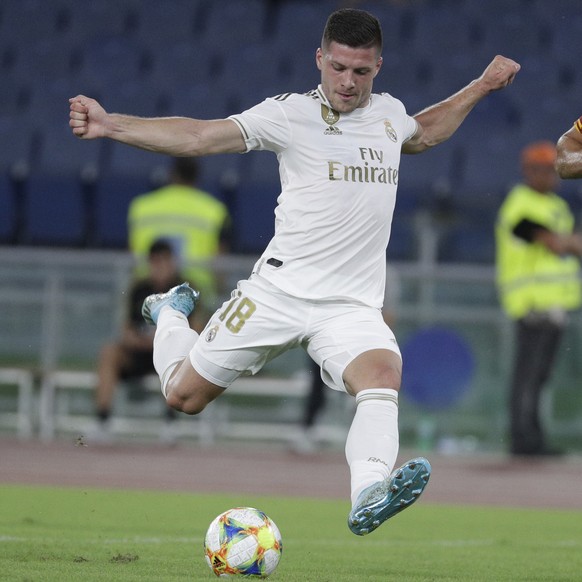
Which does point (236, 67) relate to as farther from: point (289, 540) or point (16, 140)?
point (289, 540)

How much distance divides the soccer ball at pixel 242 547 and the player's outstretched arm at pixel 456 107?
6.50 ft

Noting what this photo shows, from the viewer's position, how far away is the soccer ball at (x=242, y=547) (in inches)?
195

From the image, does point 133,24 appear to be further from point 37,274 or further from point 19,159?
point 37,274

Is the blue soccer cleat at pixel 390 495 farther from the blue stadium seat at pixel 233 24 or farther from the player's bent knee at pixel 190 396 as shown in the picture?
the blue stadium seat at pixel 233 24

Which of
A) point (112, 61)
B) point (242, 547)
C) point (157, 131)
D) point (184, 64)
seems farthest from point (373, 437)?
point (112, 61)

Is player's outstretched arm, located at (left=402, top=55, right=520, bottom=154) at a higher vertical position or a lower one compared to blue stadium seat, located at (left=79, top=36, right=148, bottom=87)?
lower

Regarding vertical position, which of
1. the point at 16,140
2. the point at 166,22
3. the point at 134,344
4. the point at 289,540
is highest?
the point at 166,22

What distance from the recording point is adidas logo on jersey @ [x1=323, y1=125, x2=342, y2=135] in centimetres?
559

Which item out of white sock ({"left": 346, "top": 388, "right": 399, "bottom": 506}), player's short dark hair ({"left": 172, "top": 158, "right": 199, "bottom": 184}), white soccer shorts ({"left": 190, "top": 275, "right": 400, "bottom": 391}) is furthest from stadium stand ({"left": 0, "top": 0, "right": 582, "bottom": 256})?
white sock ({"left": 346, "top": 388, "right": 399, "bottom": 506})

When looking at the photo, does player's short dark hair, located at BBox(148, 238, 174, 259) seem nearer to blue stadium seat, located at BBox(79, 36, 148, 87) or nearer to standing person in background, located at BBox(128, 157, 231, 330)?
standing person in background, located at BBox(128, 157, 231, 330)

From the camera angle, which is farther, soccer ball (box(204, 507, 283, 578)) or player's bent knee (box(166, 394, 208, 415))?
player's bent knee (box(166, 394, 208, 415))

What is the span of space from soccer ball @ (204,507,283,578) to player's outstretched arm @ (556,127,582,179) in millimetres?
2058

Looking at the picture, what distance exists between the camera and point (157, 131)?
5.21 m

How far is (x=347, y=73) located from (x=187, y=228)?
251 inches
